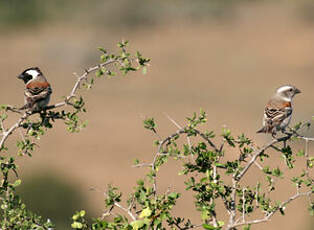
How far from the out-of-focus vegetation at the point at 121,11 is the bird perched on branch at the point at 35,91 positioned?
43115 mm

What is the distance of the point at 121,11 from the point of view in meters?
55.7

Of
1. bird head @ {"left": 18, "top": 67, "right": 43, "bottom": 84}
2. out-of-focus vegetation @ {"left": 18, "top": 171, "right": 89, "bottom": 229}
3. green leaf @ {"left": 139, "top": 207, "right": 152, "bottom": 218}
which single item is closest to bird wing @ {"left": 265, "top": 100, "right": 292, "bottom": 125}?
bird head @ {"left": 18, "top": 67, "right": 43, "bottom": 84}

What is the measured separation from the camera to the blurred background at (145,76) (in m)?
22.5

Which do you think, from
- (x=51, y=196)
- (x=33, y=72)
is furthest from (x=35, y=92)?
(x=51, y=196)

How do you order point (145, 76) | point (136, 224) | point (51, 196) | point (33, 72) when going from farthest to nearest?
point (145, 76) < point (51, 196) < point (33, 72) < point (136, 224)

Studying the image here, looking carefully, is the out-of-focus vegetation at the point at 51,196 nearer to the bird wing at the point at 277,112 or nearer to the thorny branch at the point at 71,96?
the bird wing at the point at 277,112

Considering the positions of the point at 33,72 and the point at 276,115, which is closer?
the point at 276,115

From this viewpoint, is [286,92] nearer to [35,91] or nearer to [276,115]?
[276,115]

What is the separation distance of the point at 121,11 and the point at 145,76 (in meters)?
17.8

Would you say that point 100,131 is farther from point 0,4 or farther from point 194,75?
point 0,4

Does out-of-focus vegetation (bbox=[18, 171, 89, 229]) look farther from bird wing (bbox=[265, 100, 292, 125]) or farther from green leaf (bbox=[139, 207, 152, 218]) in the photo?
green leaf (bbox=[139, 207, 152, 218])

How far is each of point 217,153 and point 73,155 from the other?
2200 centimetres

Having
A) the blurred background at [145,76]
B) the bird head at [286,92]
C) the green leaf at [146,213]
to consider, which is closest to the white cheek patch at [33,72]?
the bird head at [286,92]

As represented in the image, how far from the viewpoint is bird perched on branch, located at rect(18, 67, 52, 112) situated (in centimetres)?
744
